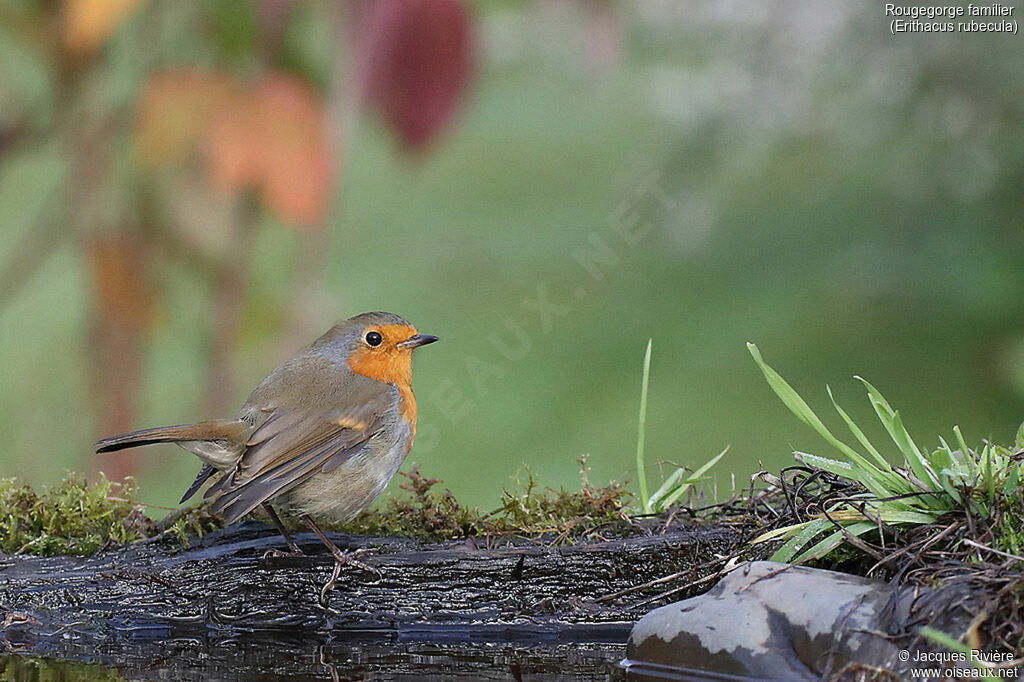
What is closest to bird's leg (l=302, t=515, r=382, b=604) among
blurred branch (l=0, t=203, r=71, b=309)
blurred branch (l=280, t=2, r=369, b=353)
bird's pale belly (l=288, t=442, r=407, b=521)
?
bird's pale belly (l=288, t=442, r=407, b=521)

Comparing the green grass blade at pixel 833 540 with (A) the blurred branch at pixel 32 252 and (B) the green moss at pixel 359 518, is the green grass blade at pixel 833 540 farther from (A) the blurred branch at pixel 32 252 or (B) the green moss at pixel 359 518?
(A) the blurred branch at pixel 32 252

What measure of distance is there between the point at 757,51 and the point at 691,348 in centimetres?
186

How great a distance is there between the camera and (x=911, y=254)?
7.69 m

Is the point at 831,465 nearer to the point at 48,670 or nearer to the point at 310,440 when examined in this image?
the point at 310,440

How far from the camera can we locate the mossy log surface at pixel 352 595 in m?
3.10

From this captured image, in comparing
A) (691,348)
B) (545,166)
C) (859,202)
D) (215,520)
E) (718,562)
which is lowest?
(718,562)

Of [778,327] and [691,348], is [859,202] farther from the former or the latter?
[691,348]

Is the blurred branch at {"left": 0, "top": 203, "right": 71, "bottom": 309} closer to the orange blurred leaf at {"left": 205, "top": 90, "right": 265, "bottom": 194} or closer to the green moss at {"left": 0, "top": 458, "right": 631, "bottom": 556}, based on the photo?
the orange blurred leaf at {"left": 205, "top": 90, "right": 265, "bottom": 194}

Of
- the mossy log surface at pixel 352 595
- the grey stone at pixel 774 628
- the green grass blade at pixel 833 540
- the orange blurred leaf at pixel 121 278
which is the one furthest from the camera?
the orange blurred leaf at pixel 121 278

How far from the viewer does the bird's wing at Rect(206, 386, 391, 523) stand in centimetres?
307

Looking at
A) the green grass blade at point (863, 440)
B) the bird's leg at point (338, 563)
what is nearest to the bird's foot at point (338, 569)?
the bird's leg at point (338, 563)

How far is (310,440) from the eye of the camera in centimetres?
329

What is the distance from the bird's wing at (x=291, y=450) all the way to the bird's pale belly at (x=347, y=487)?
3 cm

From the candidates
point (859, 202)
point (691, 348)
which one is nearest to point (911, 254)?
point (859, 202)
